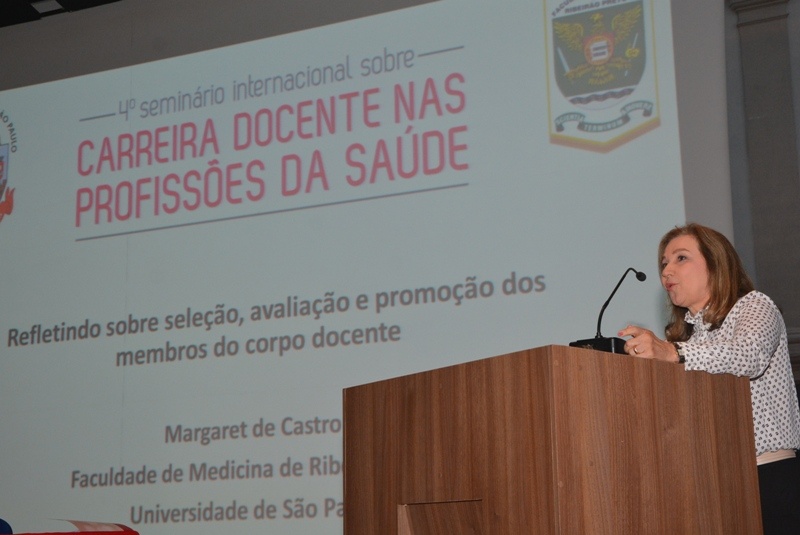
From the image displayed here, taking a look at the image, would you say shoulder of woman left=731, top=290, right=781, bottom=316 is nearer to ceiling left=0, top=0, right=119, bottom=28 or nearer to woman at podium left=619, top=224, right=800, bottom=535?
woman at podium left=619, top=224, right=800, bottom=535

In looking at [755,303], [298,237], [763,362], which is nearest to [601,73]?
[298,237]

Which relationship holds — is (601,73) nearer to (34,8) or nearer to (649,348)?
(649,348)

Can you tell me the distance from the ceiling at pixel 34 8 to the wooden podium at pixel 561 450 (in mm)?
3489

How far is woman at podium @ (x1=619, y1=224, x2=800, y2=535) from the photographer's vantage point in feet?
6.39

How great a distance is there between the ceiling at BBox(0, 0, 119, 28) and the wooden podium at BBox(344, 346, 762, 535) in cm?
349

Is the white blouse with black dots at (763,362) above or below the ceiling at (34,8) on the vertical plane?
below

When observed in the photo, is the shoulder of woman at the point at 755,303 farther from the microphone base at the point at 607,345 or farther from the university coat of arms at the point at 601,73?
the university coat of arms at the point at 601,73

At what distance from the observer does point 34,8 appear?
194 inches

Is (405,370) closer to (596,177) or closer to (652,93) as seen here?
(596,177)

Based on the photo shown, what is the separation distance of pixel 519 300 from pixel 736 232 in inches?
79.8

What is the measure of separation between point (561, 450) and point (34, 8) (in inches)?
165

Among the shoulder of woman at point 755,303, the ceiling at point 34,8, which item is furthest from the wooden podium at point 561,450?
the ceiling at point 34,8

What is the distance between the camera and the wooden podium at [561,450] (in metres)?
1.71

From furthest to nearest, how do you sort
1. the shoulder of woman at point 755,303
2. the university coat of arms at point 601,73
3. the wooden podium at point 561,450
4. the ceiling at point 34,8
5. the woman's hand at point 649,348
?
the ceiling at point 34,8, the university coat of arms at point 601,73, the shoulder of woman at point 755,303, the woman's hand at point 649,348, the wooden podium at point 561,450
